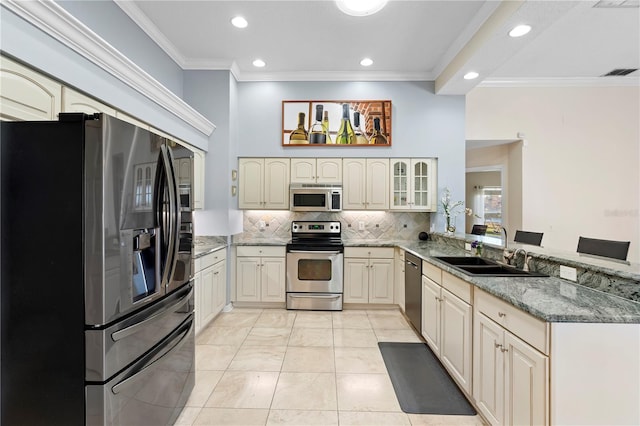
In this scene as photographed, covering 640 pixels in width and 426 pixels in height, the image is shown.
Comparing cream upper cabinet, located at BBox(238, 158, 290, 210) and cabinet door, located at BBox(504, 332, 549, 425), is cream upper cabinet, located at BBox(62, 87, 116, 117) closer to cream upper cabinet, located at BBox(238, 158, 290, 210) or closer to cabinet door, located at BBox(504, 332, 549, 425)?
cream upper cabinet, located at BBox(238, 158, 290, 210)

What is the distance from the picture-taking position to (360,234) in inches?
177

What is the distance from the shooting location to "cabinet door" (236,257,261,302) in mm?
3949

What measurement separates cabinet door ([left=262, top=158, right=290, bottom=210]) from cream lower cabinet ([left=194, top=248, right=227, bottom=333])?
985mm

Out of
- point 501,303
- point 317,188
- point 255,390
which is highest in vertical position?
point 317,188

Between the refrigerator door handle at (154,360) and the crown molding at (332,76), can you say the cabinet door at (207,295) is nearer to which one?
the refrigerator door handle at (154,360)

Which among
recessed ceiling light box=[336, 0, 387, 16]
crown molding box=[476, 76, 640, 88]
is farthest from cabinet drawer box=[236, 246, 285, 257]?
crown molding box=[476, 76, 640, 88]

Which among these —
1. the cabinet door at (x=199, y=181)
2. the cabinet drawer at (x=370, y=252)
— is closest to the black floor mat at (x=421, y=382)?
the cabinet drawer at (x=370, y=252)

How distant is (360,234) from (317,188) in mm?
1047

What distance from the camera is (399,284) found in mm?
3752

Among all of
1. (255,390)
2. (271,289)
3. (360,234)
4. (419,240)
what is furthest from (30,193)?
(419,240)

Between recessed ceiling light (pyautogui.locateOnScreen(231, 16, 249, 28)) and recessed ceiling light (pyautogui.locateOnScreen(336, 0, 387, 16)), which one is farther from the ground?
recessed ceiling light (pyautogui.locateOnScreen(231, 16, 249, 28))

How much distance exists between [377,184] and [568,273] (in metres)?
2.62

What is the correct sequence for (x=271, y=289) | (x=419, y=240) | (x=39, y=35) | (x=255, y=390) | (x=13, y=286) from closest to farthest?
(x=13, y=286)
(x=39, y=35)
(x=255, y=390)
(x=271, y=289)
(x=419, y=240)

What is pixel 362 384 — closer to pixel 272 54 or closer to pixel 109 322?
pixel 109 322
